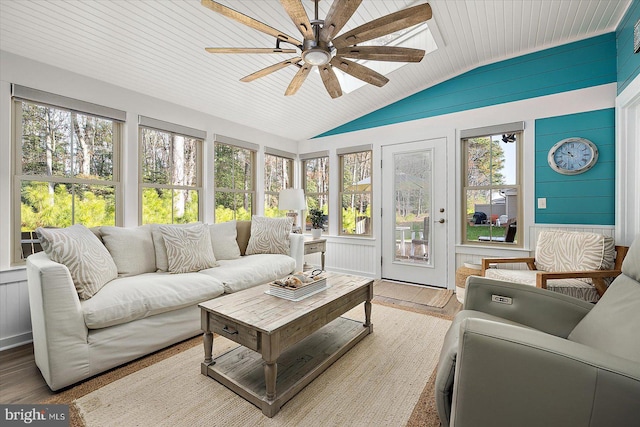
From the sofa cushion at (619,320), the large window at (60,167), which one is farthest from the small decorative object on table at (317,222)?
the sofa cushion at (619,320)

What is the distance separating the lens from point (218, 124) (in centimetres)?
383

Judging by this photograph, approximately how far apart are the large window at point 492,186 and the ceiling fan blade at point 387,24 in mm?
2358

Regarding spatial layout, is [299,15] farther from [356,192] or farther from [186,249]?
[356,192]

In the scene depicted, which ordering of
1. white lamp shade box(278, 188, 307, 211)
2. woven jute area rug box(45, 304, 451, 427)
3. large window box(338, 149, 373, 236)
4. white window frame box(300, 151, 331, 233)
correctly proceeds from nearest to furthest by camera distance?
woven jute area rug box(45, 304, 451, 427) → white lamp shade box(278, 188, 307, 211) → large window box(338, 149, 373, 236) → white window frame box(300, 151, 331, 233)

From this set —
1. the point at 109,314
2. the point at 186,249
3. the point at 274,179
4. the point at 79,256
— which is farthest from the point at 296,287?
the point at 274,179

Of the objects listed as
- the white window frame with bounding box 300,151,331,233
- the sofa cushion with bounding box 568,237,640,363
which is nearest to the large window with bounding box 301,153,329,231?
the white window frame with bounding box 300,151,331,233

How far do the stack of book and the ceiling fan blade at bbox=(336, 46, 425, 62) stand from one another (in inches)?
64.3

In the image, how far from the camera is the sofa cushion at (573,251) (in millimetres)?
2488

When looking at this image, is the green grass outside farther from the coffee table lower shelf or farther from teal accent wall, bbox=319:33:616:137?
the coffee table lower shelf

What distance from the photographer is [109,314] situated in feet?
5.97

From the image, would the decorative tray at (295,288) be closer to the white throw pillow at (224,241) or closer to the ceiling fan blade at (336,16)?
the white throw pillow at (224,241)

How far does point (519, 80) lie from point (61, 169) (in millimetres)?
4905

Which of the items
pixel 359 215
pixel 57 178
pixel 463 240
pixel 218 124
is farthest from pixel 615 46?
pixel 57 178

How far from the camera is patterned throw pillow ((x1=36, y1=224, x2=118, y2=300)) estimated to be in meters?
1.86
